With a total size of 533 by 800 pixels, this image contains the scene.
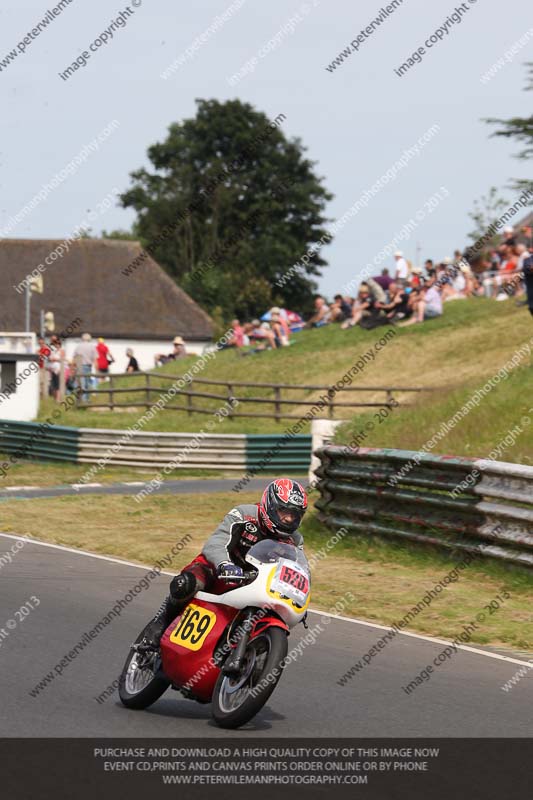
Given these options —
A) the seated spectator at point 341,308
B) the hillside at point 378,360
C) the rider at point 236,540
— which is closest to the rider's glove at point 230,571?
the rider at point 236,540

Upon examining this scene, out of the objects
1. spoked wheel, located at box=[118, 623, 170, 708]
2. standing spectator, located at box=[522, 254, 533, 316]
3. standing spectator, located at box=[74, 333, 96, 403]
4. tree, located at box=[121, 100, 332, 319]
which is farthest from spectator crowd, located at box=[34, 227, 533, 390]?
tree, located at box=[121, 100, 332, 319]

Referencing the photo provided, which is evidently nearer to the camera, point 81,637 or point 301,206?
point 81,637

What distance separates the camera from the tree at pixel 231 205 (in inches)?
3155

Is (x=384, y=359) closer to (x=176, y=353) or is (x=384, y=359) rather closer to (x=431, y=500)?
(x=176, y=353)

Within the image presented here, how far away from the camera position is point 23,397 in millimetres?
29547

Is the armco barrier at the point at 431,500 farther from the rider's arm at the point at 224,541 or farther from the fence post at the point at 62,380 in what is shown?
the fence post at the point at 62,380

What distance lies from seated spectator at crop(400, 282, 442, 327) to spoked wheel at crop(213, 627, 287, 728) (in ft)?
93.6

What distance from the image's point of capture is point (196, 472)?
2588 cm

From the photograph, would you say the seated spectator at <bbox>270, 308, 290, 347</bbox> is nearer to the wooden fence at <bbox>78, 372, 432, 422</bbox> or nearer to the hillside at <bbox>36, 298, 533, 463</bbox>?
the hillside at <bbox>36, 298, 533, 463</bbox>

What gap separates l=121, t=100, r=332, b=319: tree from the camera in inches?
3155

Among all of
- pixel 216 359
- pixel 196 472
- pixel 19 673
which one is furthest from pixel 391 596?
pixel 216 359

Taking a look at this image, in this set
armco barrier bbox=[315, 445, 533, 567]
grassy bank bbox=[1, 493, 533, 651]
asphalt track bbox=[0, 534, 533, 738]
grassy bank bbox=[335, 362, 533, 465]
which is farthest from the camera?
grassy bank bbox=[335, 362, 533, 465]

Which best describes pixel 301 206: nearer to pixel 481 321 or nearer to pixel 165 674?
pixel 481 321

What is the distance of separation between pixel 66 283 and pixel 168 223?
44.3ft
